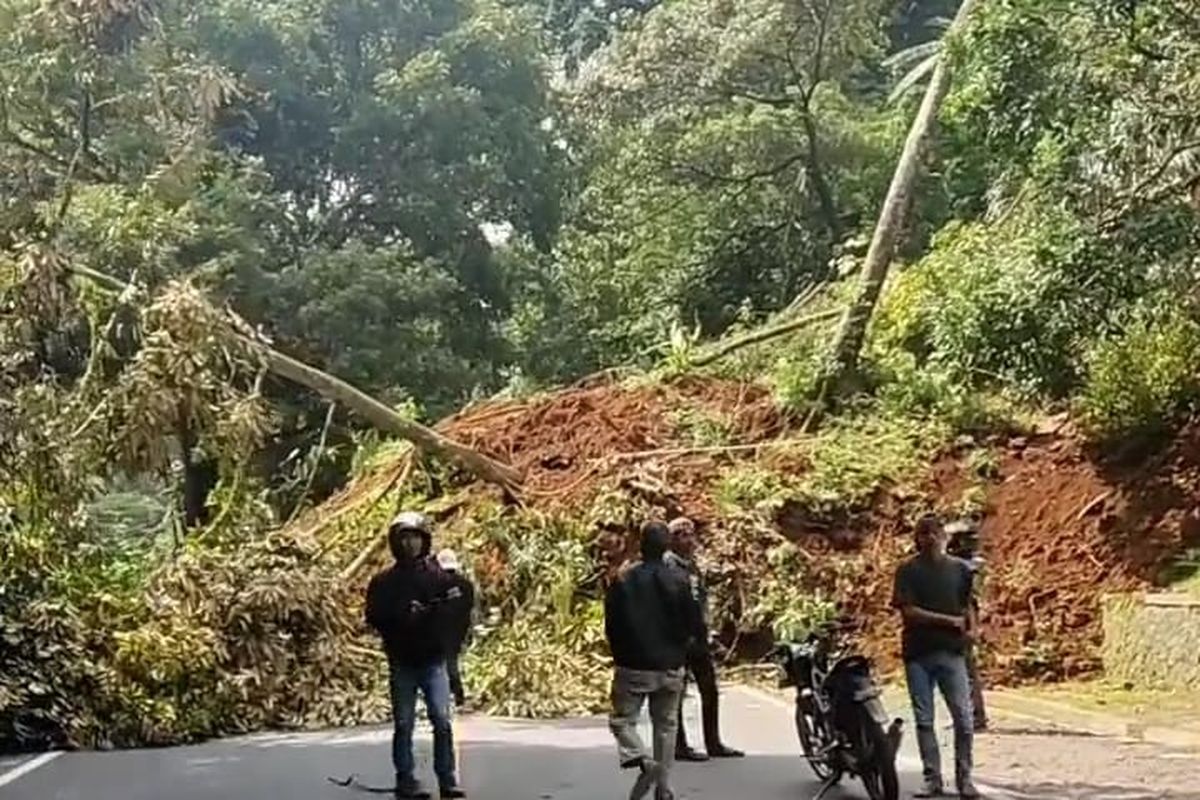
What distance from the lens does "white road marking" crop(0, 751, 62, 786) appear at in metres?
11.7

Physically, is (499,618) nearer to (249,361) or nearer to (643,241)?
(249,361)

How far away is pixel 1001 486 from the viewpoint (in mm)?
19875

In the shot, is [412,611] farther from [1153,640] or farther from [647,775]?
[1153,640]

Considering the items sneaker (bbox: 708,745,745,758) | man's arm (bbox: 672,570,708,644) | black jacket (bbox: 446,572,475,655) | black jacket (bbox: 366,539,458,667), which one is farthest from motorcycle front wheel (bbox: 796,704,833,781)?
black jacket (bbox: 366,539,458,667)

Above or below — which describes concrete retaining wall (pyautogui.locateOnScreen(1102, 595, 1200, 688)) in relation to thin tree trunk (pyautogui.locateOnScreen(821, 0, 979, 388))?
below

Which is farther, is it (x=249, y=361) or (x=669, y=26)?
(x=669, y=26)

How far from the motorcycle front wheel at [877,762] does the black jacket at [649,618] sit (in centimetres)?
127

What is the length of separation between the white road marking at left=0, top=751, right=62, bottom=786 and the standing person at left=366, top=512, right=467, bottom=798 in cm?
365

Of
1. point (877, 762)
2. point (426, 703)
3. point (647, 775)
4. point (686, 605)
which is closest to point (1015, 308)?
point (877, 762)

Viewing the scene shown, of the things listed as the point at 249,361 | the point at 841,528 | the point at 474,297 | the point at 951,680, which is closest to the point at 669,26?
the point at 474,297

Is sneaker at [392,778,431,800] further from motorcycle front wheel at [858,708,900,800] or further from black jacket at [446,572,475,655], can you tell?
motorcycle front wheel at [858,708,900,800]

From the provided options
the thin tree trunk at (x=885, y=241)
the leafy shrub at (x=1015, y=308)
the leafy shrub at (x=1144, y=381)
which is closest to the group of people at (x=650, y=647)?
the leafy shrub at (x=1015, y=308)

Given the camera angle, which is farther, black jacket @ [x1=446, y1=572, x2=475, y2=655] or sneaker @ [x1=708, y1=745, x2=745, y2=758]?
sneaker @ [x1=708, y1=745, x2=745, y2=758]

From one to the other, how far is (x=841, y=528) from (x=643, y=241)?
11896mm
